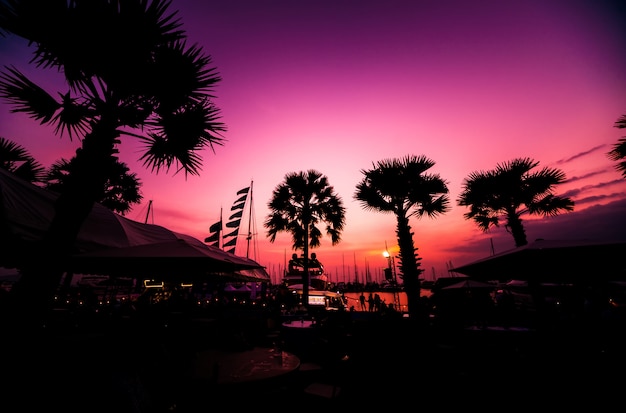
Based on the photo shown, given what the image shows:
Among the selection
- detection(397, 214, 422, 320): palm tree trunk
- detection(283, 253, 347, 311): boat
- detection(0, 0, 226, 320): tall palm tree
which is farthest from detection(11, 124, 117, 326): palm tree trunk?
detection(283, 253, 347, 311): boat

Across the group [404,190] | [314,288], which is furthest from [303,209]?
[314,288]

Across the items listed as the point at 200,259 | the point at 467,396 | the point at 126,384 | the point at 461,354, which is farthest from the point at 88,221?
the point at 461,354

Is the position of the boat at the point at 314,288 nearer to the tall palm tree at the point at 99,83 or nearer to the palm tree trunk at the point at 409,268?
the palm tree trunk at the point at 409,268

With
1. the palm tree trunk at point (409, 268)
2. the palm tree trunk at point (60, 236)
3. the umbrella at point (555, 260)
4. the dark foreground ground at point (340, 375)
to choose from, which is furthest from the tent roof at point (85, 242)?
the palm tree trunk at point (409, 268)

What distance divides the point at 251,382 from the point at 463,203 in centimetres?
1541

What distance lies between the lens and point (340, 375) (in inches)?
169

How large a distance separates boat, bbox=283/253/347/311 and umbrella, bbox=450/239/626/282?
8.90 meters

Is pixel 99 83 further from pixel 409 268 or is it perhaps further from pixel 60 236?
pixel 409 268

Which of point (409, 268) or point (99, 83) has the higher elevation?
point (99, 83)

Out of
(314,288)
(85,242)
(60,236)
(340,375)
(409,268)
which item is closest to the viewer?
(60,236)

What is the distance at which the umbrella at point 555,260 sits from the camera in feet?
14.8

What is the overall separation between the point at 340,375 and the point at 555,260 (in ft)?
16.5

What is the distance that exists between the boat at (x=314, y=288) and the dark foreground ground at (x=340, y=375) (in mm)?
9611

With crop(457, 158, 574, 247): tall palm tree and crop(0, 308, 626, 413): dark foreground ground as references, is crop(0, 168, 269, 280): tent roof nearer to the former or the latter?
crop(0, 308, 626, 413): dark foreground ground
